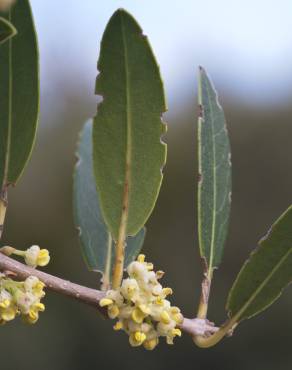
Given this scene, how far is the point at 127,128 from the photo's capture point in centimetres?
89

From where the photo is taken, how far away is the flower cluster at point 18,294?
79 centimetres

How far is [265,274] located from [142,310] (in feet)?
0.69

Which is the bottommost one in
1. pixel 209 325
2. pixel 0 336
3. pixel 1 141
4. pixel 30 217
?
pixel 0 336

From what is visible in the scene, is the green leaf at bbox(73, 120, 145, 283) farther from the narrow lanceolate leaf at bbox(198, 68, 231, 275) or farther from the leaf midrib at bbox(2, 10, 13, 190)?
the leaf midrib at bbox(2, 10, 13, 190)

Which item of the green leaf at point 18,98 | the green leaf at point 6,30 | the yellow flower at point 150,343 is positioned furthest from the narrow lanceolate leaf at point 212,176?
the green leaf at point 6,30

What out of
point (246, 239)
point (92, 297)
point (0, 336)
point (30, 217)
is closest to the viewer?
point (92, 297)

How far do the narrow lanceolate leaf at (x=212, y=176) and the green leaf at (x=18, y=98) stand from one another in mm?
275

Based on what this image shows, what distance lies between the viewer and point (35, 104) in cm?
86

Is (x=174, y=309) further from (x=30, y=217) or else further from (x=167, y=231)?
(x=30, y=217)

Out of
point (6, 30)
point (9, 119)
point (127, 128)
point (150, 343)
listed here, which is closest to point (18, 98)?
point (9, 119)

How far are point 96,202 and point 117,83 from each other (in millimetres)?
362

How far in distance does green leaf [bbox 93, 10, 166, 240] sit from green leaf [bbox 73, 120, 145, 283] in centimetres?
14

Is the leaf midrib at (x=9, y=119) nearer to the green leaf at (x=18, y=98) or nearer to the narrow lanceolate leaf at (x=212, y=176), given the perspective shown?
the green leaf at (x=18, y=98)

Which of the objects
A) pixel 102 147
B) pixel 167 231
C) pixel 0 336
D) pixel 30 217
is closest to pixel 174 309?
pixel 102 147
